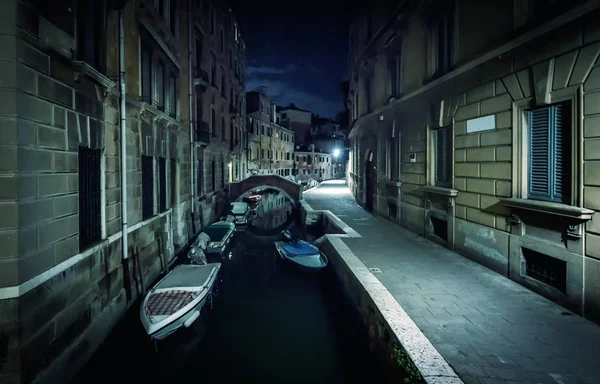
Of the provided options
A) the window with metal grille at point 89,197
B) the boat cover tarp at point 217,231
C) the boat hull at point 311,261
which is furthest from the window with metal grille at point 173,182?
the window with metal grille at point 89,197

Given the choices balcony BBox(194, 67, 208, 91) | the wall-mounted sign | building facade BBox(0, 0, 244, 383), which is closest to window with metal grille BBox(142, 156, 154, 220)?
building facade BBox(0, 0, 244, 383)

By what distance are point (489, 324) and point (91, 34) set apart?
9.40 meters

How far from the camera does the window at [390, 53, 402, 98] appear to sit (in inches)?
531

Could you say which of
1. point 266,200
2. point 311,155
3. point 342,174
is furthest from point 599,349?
point 342,174

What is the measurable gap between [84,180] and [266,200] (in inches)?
1351

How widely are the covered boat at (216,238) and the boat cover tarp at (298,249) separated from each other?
303cm

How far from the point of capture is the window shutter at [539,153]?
20.5 ft

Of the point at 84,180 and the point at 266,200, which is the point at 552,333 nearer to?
the point at 84,180

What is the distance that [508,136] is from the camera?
7.02 m

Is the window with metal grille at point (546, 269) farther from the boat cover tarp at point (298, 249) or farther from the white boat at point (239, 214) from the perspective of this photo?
the white boat at point (239, 214)

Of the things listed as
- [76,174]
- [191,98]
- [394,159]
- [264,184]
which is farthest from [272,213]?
[76,174]

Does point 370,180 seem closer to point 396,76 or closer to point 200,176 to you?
point 396,76

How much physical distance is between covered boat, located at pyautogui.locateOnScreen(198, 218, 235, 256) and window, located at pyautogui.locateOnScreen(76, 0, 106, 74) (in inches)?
341

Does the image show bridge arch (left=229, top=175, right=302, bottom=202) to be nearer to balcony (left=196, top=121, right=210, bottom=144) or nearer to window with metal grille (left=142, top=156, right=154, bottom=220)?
balcony (left=196, top=121, right=210, bottom=144)
